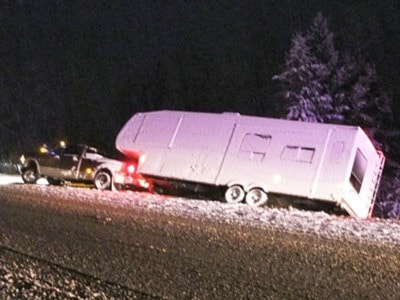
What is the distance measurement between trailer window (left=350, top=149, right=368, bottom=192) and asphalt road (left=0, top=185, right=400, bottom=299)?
21.1ft

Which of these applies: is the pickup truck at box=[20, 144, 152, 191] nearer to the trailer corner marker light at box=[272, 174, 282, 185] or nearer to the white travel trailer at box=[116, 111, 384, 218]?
the white travel trailer at box=[116, 111, 384, 218]

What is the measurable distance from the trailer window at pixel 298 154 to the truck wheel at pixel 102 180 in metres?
6.00

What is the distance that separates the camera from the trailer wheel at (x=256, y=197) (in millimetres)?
19344

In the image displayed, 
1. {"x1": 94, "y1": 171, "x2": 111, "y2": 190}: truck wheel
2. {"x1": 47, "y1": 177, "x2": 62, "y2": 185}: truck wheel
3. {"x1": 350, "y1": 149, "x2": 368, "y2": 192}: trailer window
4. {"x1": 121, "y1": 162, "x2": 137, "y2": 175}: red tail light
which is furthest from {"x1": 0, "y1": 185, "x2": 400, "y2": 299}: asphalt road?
{"x1": 47, "y1": 177, "x2": 62, "y2": 185}: truck wheel

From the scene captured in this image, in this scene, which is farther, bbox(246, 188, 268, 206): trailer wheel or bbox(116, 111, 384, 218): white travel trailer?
bbox(246, 188, 268, 206): trailer wheel

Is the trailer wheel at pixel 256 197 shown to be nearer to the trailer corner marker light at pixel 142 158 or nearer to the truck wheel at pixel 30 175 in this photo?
the trailer corner marker light at pixel 142 158

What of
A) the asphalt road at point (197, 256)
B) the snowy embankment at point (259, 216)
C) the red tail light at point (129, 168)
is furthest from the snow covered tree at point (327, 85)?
the asphalt road at point (197, 256)

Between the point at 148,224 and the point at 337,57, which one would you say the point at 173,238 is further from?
the point at 337,57

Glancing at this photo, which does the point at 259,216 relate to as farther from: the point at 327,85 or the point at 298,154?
the point at 327,85

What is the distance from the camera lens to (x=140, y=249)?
31.2 feet

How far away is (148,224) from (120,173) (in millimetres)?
9409

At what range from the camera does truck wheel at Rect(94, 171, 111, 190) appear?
21531 millimetres

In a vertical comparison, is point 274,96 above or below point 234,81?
below

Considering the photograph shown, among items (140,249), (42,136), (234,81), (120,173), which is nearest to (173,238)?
(140,249)
